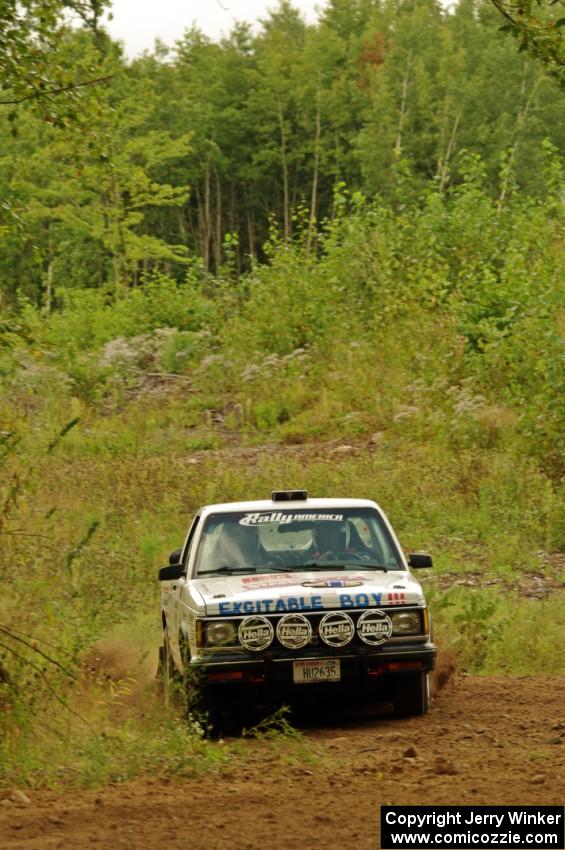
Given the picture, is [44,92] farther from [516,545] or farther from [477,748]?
[516,545]

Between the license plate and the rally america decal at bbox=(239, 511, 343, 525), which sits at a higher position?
the rally america decal at bbox=(239, 511, 343, 525)

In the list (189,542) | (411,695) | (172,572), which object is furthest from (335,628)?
(189,542)

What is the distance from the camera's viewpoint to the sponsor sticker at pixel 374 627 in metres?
9.34

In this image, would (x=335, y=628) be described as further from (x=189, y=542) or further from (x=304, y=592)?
(x=189, y=542)

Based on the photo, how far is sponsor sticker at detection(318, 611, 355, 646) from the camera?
9.28m

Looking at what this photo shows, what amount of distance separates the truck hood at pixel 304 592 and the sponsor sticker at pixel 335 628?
0.07 metres

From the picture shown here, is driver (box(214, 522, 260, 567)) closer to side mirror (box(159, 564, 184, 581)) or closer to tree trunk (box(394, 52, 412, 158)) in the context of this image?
side mirror (box(159, 564, 184, 581))

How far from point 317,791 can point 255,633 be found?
201cm

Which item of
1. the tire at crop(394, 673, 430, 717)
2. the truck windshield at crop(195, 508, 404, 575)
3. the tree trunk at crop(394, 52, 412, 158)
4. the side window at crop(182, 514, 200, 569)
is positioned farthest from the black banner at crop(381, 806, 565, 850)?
the tree trunk at crop(394, 52, 412, 158)

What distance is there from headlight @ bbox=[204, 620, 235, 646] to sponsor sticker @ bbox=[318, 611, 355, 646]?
22.6 inches

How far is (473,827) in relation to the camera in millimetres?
6250

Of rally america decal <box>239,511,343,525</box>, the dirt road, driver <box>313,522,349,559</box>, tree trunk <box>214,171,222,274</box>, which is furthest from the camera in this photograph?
tree trunk <box>214,171,222,274</box>

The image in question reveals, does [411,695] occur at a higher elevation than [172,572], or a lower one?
lower

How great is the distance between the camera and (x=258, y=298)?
31.1 meters
